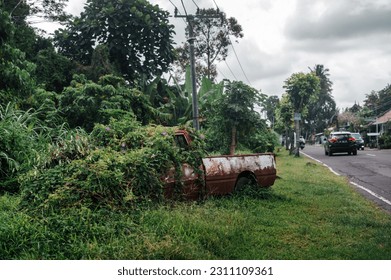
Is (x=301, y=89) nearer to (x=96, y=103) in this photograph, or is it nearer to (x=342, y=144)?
(x=342, y=144)

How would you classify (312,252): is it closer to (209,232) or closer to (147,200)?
(209,232)

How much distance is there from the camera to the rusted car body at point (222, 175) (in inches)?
222

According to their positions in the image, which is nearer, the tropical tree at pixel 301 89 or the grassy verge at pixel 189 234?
the grassy verge at pixel 189 234

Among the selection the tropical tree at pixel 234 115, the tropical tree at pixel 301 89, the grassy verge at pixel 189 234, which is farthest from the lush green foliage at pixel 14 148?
the tropical tree at pixel 301 89

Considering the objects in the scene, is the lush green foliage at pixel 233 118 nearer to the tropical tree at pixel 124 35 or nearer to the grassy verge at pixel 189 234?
the tropical tree at pixel 124 35

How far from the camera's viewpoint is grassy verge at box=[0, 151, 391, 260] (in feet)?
11.6

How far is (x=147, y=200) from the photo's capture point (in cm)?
472

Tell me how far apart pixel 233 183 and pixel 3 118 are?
4.05 meters

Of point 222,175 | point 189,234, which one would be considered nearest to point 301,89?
point 222,175

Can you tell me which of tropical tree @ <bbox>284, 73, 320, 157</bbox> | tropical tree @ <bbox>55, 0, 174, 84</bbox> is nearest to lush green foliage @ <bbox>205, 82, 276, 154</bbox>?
tropical tree @ <bbox>55, 0, 174, 84</bbox>

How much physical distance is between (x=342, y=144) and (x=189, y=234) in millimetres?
15994

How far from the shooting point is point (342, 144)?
1856cm

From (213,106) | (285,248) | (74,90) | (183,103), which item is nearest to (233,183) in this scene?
(285,248)

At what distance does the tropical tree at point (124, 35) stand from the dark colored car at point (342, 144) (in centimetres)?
989
